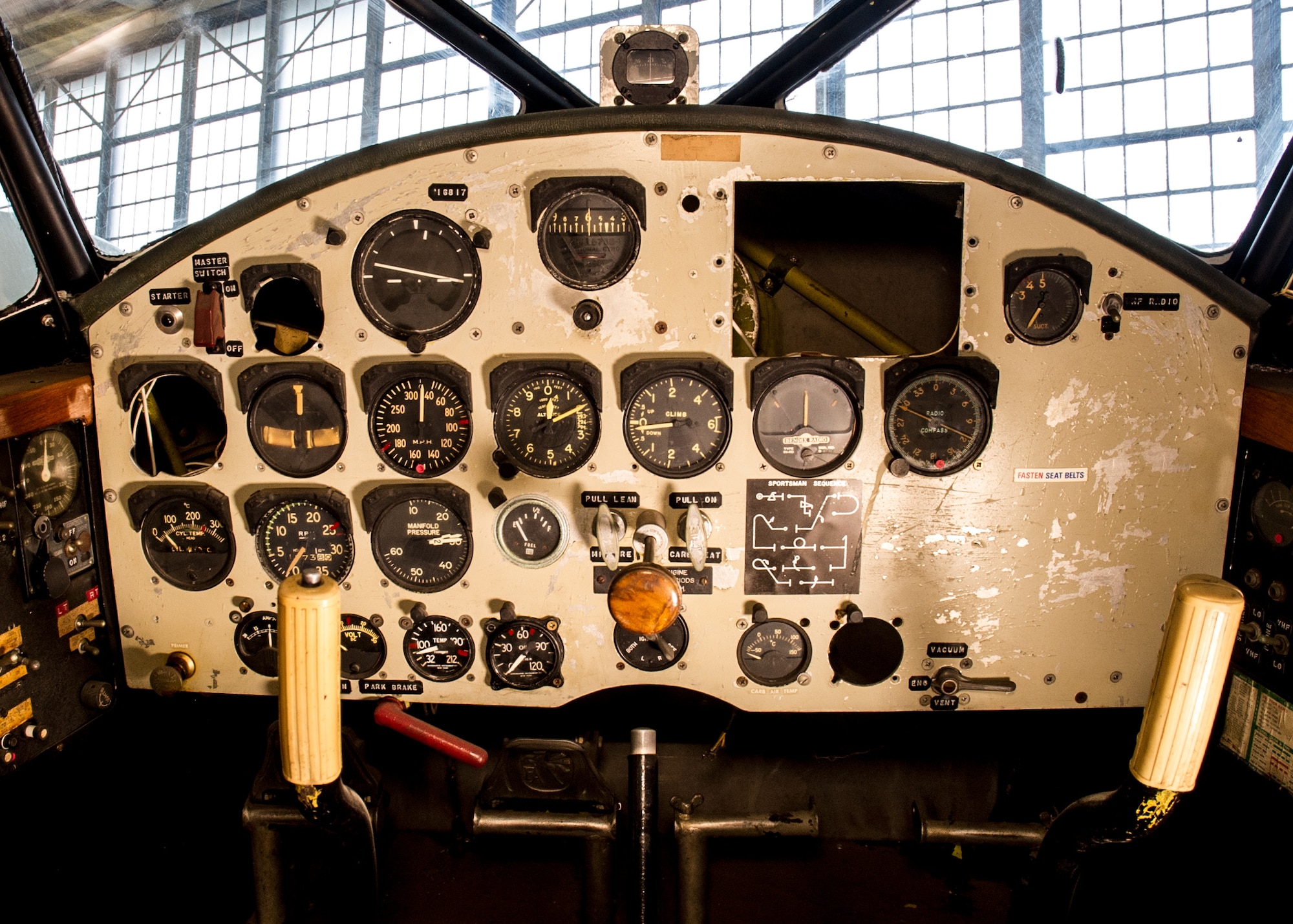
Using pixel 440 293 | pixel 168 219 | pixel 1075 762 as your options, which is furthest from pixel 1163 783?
pixel 168 219

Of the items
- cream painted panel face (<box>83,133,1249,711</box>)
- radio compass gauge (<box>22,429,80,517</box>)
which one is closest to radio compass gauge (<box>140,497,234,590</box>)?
cream painted panel face (<box>83,133,1249,711</box>)

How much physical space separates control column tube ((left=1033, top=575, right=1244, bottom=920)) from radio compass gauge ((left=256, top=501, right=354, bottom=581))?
178 cm

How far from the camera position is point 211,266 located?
1.93 metres

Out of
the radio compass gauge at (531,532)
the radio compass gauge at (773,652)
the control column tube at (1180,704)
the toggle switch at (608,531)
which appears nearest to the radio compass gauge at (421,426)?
the radio compass gauge at (531,532)

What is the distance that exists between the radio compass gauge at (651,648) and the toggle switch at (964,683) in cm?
67

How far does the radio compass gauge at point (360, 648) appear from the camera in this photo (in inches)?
82.5

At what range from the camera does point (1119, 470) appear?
6.29ft

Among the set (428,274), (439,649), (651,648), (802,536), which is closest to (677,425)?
(802,536)

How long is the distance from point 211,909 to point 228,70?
7.94ft

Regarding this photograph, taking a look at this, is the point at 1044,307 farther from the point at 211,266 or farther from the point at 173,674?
the point at 173,674

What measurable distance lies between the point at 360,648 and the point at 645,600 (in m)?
0.85

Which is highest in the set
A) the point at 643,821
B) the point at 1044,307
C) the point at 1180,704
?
the point at 1044,307

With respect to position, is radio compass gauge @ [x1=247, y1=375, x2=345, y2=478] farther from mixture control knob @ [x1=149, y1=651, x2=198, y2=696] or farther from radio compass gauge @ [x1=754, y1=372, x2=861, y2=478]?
radio compass gauge @ [x1=754, y1=372, x2=861, y2=478]

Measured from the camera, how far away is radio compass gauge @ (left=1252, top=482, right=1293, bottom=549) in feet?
5.83
